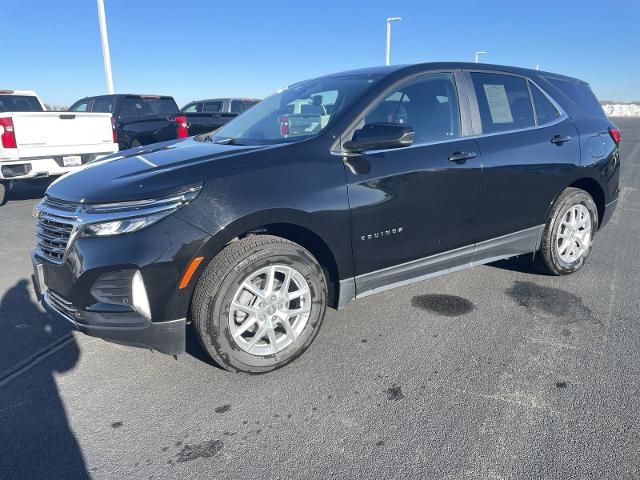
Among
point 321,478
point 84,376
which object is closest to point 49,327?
point 84,376

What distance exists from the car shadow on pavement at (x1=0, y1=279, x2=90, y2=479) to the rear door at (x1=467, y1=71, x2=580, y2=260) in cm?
301

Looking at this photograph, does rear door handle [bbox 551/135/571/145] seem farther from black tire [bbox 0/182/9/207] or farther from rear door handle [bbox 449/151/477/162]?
black tire [bbox 0/182/9/207]

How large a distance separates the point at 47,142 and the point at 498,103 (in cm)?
689

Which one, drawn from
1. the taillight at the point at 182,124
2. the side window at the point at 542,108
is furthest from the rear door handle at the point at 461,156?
the taillight at the point at 182,124

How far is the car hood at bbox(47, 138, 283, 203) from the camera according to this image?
2.47 meters

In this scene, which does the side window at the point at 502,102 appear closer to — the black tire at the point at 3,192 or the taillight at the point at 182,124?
the black tire at the point at 3,192

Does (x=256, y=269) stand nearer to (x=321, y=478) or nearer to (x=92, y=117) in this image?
(x=321, y=478)

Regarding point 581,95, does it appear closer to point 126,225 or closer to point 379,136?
point 379,136

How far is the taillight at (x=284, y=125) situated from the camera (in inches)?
131

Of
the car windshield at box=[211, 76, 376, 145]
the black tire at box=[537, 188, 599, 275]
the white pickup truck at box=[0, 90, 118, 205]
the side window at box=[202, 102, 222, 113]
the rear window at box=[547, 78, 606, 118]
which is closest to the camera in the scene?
the car windshield at box=[211, 76, 376, 145]

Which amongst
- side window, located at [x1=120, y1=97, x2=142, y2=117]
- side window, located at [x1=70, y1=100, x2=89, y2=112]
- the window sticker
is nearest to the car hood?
the window sticker

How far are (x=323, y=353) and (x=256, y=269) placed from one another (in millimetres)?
812

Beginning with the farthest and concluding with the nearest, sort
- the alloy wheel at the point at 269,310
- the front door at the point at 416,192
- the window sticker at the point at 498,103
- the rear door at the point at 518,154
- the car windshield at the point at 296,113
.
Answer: the window sticker at the point at 498,103 < the rear door at the point at 518,154 < the car windshield at the point at 296,113 < the front door at the point at 416,192 < the alloy wheel at the point at 269,310

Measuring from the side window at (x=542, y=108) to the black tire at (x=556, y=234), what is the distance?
664 millimetres
